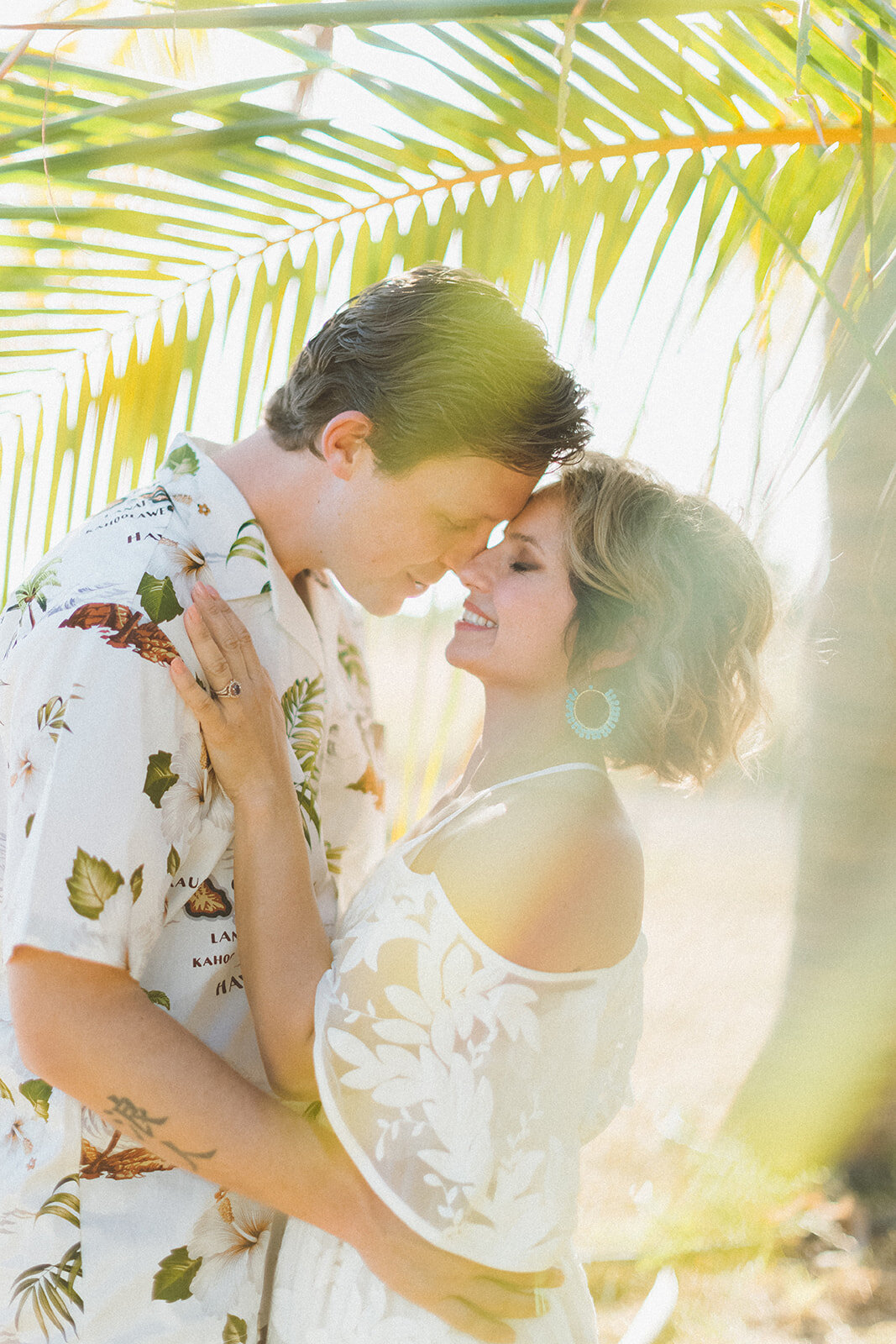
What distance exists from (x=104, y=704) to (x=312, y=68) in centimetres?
81

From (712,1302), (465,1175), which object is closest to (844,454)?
(465,1175)

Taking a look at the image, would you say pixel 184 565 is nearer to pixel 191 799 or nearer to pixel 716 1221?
pixel 191 799

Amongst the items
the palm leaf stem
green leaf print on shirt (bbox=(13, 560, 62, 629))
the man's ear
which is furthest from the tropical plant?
green leaf print on shirt (bbox=(13, 560, 62, 629))

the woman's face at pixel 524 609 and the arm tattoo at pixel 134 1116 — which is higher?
the woman's face at pixel 524 609

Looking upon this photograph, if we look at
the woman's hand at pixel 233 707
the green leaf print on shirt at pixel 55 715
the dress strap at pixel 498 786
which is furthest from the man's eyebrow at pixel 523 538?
the green leaf print on shirt at pixel 55 715

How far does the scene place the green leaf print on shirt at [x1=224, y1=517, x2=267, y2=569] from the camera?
1660 mm

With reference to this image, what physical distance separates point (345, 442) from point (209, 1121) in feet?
3.51

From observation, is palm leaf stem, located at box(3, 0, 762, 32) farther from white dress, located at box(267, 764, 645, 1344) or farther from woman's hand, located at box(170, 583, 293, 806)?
white dress, located at box(267, 764, 645, 1344)

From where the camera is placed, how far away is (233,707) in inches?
58.0

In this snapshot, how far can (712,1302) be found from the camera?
10.6 ft

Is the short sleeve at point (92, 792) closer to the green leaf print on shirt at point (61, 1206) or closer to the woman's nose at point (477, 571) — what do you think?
the green leaf print on shirt at point (61, 1206)

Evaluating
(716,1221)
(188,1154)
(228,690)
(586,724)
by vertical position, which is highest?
(228,690)

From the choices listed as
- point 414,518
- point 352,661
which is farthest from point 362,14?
point 352,661

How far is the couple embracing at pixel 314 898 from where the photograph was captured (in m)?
1.33
